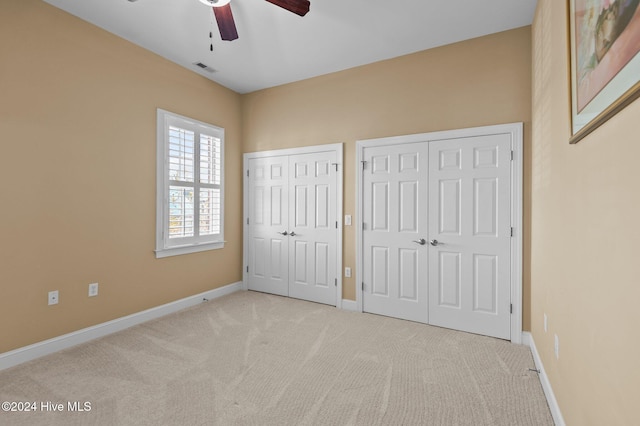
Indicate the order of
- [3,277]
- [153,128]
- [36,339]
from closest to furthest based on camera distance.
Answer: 1. [3,277]
2. [36,339]
3. [153,128]

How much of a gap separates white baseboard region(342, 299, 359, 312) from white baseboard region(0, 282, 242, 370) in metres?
1.81

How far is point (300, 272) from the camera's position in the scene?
4.36 meters

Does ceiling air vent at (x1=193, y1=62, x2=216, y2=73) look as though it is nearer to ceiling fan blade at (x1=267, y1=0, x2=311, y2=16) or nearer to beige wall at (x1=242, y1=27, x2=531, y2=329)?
beige wall at (x1=242, y1=27, x2=531, y2=329)

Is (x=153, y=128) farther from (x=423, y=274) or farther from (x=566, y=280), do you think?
(x=566, y=280)

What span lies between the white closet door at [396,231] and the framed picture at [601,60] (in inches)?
78.8

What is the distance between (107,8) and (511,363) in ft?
15.2

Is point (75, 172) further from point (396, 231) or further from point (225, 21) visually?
point (396, 231)

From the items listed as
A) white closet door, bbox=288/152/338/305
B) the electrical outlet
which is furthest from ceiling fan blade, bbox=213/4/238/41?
the electrical outlet

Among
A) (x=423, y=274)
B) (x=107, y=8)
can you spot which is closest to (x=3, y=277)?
(x=107, y=8)

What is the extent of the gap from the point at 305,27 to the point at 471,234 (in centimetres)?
266

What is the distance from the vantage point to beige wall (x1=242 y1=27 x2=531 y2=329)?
307 centimetres

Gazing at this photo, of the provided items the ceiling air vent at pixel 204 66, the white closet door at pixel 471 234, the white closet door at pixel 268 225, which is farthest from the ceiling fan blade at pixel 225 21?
the white closet door at pixel 471 234

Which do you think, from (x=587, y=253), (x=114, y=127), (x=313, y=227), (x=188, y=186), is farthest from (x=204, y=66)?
(x=587, y=253)

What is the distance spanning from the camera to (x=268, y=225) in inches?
182
